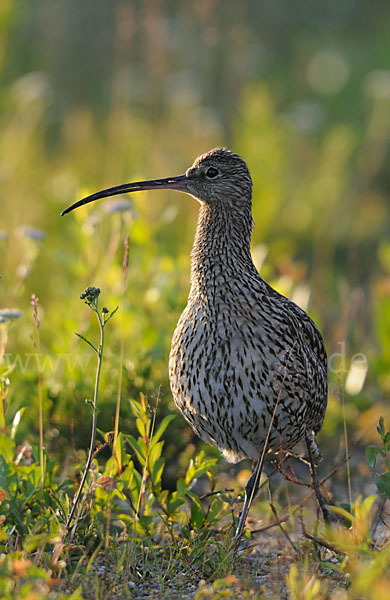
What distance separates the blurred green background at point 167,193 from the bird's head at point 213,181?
2.41ft

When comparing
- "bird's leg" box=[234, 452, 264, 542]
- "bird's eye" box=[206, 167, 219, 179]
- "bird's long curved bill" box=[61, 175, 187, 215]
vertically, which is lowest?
"bird's leg" box=[234, 452, 264, 542]

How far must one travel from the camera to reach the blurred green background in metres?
4.82

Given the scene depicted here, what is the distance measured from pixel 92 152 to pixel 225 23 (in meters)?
6.44

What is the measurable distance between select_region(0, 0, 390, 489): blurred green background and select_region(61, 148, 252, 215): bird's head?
735mm

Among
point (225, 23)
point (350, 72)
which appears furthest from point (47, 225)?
point (225, 23)

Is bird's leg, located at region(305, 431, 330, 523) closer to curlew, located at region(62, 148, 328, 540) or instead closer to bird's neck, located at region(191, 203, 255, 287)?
curlew, located at region(62, 148, 328, 540)

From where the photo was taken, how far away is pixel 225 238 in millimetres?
3859

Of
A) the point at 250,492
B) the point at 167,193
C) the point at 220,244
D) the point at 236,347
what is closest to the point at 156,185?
the point at 220,244

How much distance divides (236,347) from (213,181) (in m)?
→ 0.85

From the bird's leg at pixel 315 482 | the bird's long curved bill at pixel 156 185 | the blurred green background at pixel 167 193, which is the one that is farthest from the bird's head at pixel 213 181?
the bird's leg at pixel 315 482

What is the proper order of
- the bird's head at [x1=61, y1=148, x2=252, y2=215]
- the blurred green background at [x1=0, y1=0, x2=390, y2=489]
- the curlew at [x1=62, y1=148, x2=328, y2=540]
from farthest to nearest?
the blurred green background at [x1=0, y1=0, x2=390, y2=489] < the bird's head at [x1=61, y1=148, x2=252, y2=215] < the curlew at [x1=62, y1=148, x2=328, y2=540]

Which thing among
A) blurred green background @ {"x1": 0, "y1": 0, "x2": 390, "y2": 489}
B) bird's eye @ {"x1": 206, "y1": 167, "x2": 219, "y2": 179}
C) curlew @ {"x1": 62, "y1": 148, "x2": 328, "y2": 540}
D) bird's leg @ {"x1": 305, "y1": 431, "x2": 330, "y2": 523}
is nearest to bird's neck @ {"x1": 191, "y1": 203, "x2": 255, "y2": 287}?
curlew @ {"x1": 62, "y1": 148, "x2": 328, "y2": 540}

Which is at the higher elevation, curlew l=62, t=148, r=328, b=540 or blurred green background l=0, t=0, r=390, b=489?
blurred green background l=0, t=0, r=390, b=489

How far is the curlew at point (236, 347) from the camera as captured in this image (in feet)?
11.6
